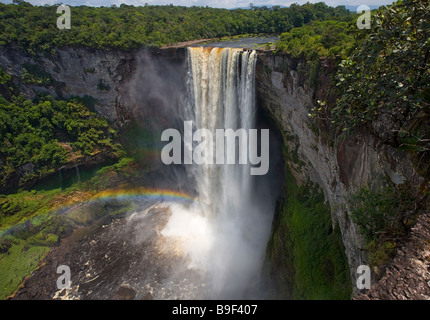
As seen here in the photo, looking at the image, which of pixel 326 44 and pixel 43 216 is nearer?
pixel 326 44

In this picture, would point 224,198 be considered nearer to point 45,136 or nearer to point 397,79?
point 397,79

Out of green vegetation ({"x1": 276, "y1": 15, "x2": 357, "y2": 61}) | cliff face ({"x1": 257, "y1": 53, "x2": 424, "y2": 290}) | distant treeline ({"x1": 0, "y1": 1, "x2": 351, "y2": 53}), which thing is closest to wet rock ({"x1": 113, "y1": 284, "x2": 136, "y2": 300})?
cliff face ({"x1": 257, "y1": 53, "x2": 424, "y2": 290})

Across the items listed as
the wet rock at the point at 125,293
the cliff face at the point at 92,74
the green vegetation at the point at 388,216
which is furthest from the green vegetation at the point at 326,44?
the wet rock at the point at 125,293

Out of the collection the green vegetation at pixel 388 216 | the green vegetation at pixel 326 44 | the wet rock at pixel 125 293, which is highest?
the green vegetation at pixel 326 44

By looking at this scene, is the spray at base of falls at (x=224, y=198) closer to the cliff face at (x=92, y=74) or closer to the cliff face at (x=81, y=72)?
the cliff face at (x=92, y=74)

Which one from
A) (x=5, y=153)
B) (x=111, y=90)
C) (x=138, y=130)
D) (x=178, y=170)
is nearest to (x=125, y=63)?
(x=111, y=90)

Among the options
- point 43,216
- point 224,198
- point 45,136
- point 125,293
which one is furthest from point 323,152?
point 45,136

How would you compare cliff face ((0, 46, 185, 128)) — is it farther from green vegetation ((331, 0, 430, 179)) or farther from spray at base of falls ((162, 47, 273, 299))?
green vegetation ((331, 0, 430, 179))
